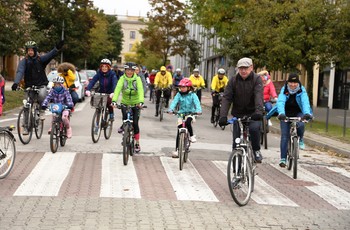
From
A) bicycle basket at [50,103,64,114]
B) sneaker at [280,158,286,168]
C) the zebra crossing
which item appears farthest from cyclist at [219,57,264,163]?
bicycle basket at [50,103,64,114]

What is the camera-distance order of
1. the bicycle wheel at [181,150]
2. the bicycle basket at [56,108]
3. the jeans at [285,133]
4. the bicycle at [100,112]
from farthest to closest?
the bicycle at [100,112] → the bicycle basket at [56,108] → the jeans at [285,133] → the bicycle wheel at [181,150]

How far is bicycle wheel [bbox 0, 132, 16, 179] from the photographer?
27.3ft

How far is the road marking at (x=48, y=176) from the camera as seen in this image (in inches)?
Result: 296

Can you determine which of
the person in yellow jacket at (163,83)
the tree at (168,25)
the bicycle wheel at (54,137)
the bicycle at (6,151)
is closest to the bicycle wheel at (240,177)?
the bicycle at (6,151)

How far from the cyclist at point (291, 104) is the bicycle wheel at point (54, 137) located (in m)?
4.06

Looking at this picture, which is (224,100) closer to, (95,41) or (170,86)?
(170,86)

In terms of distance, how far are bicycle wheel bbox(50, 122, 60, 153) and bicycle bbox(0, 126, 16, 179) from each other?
2174 mm

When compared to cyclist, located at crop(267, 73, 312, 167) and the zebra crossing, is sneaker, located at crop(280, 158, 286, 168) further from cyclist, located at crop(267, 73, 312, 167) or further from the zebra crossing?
the zebra crossing

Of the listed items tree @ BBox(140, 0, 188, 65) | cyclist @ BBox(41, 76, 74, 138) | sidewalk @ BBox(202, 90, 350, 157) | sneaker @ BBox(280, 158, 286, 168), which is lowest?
sidewalk @ BBox(202, 90, 350, 157)

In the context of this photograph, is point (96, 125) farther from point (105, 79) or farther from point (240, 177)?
point (240, 177)

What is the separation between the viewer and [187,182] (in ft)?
28.3

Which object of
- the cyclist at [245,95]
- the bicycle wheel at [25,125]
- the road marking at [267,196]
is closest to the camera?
the road marking at [267,196]

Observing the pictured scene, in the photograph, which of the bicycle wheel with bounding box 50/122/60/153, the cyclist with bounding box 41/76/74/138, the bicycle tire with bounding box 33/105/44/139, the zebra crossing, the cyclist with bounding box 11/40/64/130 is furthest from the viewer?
the bicycle tire with bounding box 33/105/44/139

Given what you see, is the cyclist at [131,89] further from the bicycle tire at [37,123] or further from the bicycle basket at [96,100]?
the bicycle tire at [37,123]
